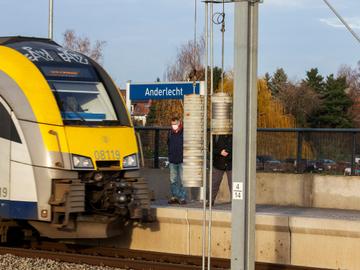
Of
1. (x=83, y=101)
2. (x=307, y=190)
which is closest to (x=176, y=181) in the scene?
(x=307, y=190)

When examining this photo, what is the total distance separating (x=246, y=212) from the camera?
8.55 metres

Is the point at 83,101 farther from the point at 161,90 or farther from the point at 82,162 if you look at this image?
the point at 161,90

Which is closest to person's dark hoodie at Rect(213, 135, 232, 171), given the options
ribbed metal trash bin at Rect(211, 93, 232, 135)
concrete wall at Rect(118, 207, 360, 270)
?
concrete wall at Rect(118, 207, 360, 270)

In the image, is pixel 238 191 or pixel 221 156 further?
pixel 221 156

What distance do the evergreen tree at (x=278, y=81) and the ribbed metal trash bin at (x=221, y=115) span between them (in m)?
58.9

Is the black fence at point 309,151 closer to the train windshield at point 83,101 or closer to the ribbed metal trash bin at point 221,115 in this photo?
the train windshield at point 83,101

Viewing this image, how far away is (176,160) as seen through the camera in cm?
1530

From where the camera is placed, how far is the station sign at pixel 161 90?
16172mm

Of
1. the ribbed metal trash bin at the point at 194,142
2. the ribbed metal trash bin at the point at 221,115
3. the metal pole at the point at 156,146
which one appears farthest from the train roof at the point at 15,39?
the ribbed metal trash bin at the point at 221,115

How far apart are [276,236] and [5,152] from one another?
4337mm

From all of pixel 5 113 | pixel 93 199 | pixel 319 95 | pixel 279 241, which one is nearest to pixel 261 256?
pixel 279 241

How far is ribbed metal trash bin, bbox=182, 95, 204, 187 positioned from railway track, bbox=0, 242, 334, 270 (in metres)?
2.02

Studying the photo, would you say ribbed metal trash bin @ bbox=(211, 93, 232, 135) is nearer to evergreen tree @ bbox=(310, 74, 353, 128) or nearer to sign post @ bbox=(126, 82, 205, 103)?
sign post @ bbox=(126, 82, 205, 103)

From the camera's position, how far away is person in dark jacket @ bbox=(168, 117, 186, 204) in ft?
50.0
